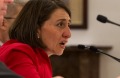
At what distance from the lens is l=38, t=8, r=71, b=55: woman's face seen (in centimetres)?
129

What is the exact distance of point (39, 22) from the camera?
129 cm

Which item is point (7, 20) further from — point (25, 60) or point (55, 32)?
point (25, 60)

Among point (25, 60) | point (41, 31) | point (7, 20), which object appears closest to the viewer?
point (25, 60)

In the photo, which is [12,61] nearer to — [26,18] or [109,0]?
[26,18]

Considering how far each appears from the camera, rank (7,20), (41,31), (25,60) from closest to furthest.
Answer: (25,60), (41,31), (7,20)

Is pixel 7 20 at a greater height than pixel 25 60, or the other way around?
pixel 7 20

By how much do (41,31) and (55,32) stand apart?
2.4 inches

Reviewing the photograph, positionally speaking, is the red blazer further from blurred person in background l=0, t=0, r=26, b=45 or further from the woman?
blurred person in background l=0, t=0, r=26, b=45

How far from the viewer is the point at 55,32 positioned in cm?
130

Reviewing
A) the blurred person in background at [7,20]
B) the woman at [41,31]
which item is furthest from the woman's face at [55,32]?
the blurred person in background at [7,20]

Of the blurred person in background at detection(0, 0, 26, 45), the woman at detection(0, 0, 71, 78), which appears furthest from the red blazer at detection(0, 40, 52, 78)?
the blurred person in background at detection(0, 0, 26, 45)

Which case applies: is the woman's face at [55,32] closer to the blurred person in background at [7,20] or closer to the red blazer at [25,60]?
the red blazer at [25,60]

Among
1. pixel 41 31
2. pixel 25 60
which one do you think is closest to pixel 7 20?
pixel 41 31

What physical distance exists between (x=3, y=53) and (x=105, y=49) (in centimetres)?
190
